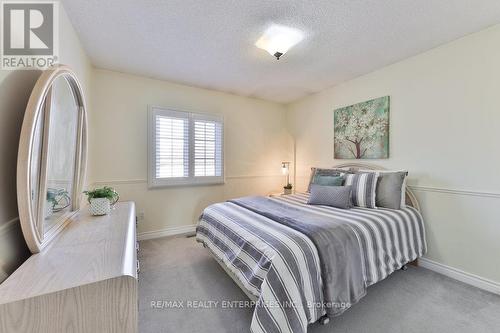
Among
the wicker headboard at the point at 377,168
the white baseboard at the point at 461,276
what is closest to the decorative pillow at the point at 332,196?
the wicker headboard at the point at 377,168

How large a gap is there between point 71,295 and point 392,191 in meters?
2.78

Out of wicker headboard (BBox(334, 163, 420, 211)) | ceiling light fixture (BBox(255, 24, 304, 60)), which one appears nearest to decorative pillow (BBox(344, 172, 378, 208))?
wicker headboard (BBox(334, 163, 420, 211))

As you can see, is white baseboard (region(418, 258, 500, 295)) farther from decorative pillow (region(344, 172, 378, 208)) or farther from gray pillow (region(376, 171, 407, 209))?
decorative pillow (region(344, 172, 378, 208))

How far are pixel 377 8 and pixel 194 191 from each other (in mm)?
3244

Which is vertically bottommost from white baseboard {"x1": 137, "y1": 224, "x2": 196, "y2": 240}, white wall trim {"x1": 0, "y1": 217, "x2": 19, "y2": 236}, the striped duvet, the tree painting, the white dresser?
white baseboard {"x1": 137, "y1": 224, "x2": 196, "y2": 240}

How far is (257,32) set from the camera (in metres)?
2.07

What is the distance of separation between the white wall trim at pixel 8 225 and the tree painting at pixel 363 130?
136 inches

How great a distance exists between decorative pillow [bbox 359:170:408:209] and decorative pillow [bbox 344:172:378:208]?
0.24ft

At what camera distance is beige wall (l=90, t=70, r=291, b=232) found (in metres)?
2.93

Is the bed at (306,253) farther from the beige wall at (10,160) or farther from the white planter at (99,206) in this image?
the beige wall at (10,160)

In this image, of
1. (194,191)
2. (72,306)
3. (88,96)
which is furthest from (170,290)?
(88,96)

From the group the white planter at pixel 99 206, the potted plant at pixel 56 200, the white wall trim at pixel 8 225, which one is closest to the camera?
the white wall trim at pixel 8 225

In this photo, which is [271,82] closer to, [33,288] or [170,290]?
[170,290]

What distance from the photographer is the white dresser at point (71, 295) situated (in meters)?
0.69
